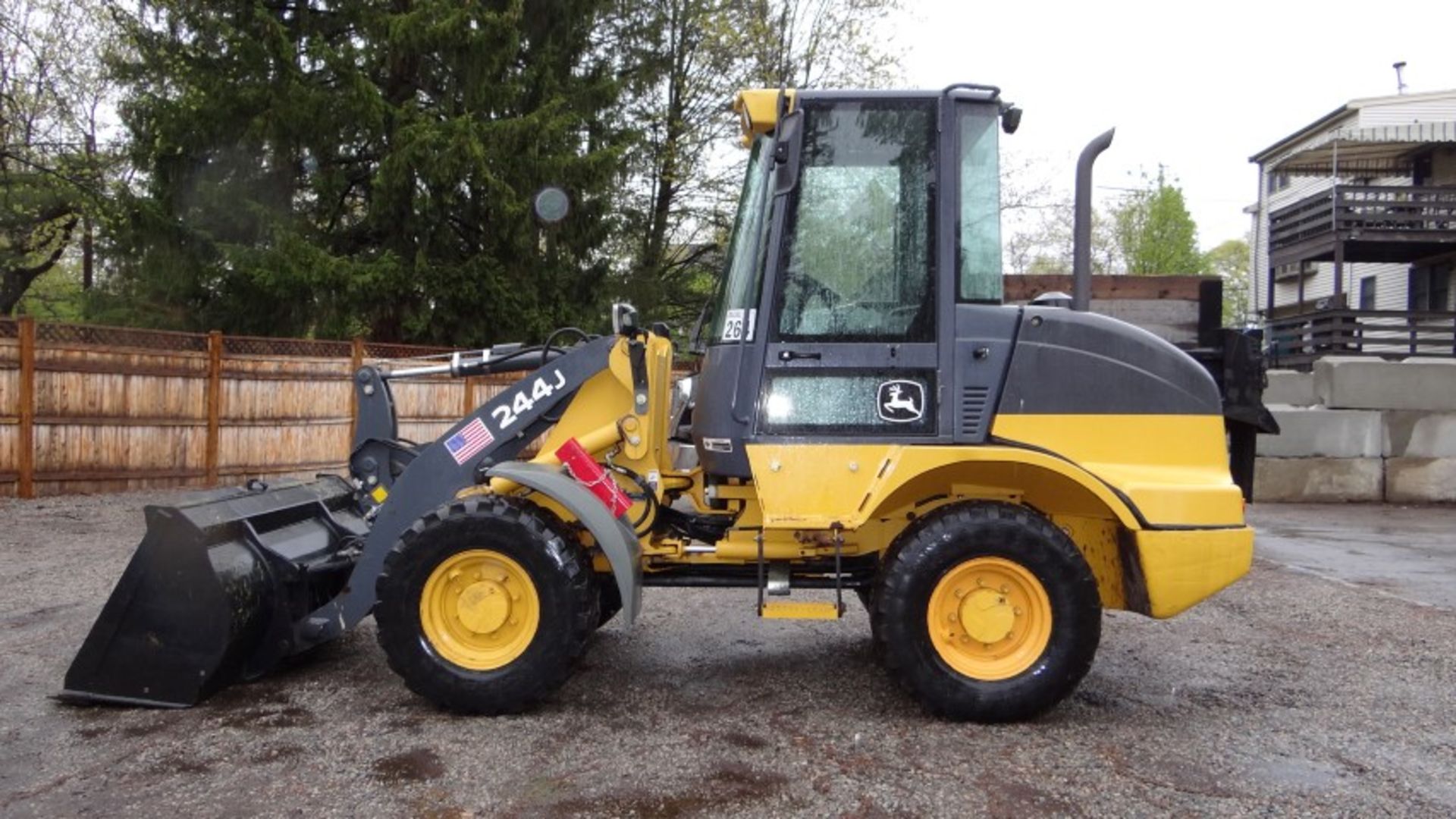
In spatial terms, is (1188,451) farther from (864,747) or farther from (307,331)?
(307,331)

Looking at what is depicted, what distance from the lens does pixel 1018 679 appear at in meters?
4.44

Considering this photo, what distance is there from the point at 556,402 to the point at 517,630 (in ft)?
3.42

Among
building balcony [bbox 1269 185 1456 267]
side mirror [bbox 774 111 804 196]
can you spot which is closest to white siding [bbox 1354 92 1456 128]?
building balcony [bbox 1269 185 1456 267]

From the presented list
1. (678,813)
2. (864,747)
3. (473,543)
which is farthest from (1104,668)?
(473,543)

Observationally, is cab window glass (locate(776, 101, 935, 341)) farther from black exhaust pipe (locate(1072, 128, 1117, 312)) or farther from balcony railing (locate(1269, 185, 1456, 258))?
balcony railing (locate(1269, 185, 1456, 258))

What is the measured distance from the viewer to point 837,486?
4.53 metres

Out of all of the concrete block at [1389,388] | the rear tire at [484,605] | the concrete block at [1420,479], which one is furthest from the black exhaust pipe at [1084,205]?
the concrete block at [1420,479]

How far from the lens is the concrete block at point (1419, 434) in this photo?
13695 mm

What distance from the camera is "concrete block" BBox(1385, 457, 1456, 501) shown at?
1370 centimetres

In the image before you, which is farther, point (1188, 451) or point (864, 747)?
point (1188, 451)

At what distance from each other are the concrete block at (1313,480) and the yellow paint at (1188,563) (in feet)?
33.6

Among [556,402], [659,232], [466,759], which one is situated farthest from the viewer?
[659,232]

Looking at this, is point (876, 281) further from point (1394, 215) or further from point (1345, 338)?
point (1394, 215)

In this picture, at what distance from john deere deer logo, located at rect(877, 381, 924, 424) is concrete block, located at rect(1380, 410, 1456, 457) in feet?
38.9
